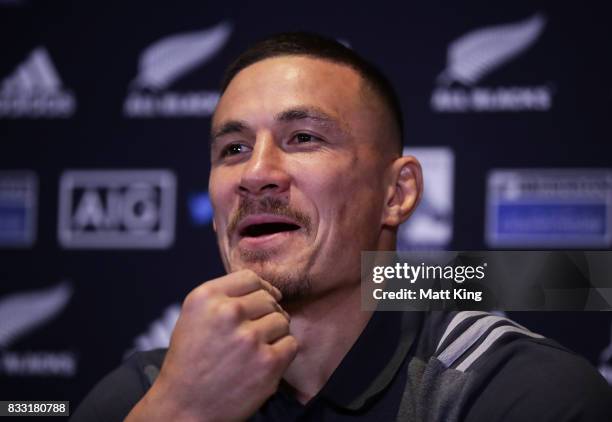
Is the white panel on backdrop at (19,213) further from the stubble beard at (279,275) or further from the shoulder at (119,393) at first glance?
the stubble beard at (279,275)

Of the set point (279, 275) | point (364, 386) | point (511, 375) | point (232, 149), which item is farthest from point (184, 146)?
point (511, 375)

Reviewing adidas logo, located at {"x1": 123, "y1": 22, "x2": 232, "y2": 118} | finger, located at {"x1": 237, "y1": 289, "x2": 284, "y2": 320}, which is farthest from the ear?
adidas logo, located at {"x1": 123, "y1": 22, "x2": 232, "y2": 118}

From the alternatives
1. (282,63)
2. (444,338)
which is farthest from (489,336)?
(282,63)

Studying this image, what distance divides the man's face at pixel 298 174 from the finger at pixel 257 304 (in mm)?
167

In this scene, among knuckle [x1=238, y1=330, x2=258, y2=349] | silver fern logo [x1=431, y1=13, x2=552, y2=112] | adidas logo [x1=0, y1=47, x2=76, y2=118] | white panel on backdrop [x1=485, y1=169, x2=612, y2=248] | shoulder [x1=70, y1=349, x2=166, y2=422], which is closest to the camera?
knuckle [x1=238, y1=330, x2=258, y2=349]

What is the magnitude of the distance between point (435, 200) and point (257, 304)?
1207mm

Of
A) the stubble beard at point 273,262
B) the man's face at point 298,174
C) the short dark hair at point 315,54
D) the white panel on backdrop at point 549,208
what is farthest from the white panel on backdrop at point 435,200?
the stubble beard at point 273,262

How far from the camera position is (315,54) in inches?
63.0

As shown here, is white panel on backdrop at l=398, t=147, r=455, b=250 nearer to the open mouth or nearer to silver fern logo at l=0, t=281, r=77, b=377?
the open mouth

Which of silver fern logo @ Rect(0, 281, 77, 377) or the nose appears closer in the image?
the nose

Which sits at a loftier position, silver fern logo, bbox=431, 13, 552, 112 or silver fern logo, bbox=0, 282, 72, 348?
silver fern logo, bbox=431, 13, 552, 112

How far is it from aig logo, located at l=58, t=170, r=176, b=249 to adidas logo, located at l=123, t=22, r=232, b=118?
0.72ft

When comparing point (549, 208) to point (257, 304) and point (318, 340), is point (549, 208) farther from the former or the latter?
point (257, 304)

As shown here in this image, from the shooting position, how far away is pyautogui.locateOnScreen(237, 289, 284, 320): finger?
1.18 metres
